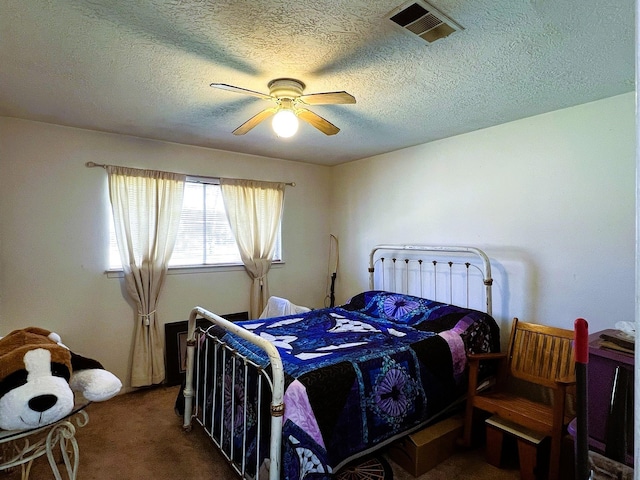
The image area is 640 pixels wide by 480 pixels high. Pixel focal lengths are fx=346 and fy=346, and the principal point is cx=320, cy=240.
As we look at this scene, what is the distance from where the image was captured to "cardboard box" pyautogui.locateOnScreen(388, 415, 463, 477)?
2.10 meters

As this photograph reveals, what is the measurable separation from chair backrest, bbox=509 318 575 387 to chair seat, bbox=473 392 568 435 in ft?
0.57

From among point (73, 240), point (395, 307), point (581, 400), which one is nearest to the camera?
point (581, 400)

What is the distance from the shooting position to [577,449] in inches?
23.7

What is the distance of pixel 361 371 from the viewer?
1971 millimetres

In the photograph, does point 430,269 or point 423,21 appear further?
point 430,269

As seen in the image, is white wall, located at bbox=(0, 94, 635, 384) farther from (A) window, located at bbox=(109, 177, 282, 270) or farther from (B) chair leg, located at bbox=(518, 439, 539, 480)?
(B) chair leg, located at bbox=(518, 439, 539, 480)

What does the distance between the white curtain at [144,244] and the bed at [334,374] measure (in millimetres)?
888

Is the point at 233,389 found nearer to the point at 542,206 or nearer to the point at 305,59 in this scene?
the point at 305,59

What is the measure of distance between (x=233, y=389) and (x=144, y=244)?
72.8 inches

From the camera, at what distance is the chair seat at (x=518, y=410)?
2005mm

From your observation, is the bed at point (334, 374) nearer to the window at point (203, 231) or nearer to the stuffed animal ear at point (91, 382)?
the stuffed animal ear at point (91, 382)

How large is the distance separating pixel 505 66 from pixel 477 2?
0.65 m

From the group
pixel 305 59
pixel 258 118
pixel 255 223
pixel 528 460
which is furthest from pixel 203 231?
pixel 528 460

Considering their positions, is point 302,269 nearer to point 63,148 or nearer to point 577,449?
point 63,148
